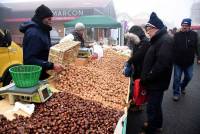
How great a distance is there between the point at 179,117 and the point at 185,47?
188 cm

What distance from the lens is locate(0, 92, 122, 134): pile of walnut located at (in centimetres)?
263

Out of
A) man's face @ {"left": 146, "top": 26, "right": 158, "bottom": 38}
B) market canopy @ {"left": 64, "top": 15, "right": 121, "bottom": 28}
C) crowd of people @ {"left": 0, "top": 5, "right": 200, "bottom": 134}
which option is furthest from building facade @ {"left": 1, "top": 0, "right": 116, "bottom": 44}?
man's face @ {"left": 146, "top": 26, "right": 158, "bottom": 38}

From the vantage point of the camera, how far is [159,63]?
4109 millimetres

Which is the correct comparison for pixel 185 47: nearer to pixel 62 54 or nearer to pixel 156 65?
pixel 156 65

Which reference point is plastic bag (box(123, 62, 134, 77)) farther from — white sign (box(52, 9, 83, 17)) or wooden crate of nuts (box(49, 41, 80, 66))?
white sign (box(52, 9, 83, 17))

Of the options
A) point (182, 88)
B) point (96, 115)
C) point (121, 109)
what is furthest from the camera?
point (182, 88)

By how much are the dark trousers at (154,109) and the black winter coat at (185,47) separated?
2548mm

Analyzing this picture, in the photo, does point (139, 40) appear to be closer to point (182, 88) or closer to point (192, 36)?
point (192, 36)

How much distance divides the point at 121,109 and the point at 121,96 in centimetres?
61

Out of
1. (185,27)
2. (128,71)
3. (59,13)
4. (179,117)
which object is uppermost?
(59,13)

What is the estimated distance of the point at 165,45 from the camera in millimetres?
4066

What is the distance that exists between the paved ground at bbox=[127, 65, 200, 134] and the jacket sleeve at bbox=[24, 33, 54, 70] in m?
2.18

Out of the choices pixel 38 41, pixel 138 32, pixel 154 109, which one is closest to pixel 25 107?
pixel 38 41

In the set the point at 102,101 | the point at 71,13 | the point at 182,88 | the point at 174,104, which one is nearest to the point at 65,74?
the point at 102,101
